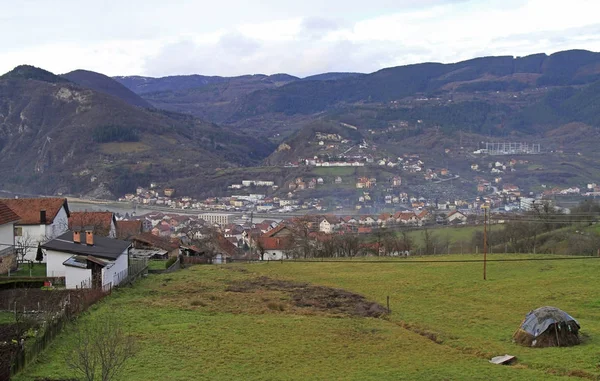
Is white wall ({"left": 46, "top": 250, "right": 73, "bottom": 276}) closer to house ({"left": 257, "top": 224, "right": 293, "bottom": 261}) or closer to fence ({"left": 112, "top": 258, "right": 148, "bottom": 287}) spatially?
fence ({"left": 112, "top": 258, "right": 148, "bottom": 287})

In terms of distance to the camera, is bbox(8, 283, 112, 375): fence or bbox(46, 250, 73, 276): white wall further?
bbox(46, 250, 73, 276): white wall

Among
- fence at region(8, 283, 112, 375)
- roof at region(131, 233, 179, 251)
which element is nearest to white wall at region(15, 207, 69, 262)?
roof at region(131, 233, 179, 251)

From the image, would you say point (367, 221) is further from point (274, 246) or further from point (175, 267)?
point (175, 267)

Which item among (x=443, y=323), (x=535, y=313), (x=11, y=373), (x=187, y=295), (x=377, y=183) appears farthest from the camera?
(x=377, y=183)

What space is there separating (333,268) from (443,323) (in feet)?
59.1

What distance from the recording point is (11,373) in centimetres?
1563

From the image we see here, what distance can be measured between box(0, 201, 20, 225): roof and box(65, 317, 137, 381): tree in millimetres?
16916

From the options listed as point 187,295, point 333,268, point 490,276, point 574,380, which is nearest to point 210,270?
point 333,268

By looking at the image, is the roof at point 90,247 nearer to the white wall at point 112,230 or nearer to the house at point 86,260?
the house at point 86,260

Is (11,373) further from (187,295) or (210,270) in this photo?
(210,270)

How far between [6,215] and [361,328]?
23.2m

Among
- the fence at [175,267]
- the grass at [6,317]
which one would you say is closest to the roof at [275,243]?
the fence at [175,267]

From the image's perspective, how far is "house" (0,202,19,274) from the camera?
1313 inches

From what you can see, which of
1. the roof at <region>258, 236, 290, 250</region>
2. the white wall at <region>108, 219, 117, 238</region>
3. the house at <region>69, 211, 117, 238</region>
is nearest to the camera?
the house at <region>69, 211, 117, 238</region>
